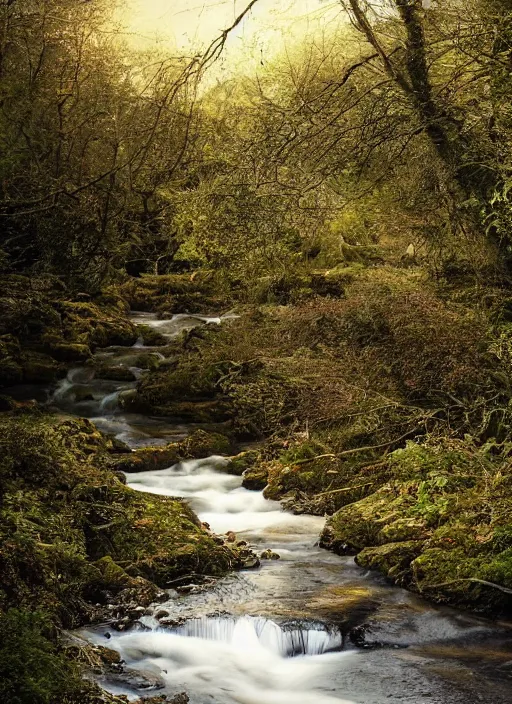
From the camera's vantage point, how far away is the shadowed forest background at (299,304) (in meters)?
5.59

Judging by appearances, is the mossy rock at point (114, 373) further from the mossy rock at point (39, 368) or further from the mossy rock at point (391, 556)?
the mossy rock at point (391, 556)

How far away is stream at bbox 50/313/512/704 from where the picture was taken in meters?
4.82

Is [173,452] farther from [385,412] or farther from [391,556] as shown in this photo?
[391,556]

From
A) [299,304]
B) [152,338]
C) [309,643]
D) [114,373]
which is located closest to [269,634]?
[309,643]

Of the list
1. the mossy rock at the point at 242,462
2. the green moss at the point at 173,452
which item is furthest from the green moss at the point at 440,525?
the green moss at the point at 173,452

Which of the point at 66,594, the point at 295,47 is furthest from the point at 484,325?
the point at 295,47

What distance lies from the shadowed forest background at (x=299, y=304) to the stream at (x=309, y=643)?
0.37 meters

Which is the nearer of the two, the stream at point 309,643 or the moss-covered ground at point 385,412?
the stream at point 309,643

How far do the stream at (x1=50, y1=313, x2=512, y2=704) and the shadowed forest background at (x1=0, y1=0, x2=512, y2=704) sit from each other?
14.7 inches

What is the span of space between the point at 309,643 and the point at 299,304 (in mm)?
8800

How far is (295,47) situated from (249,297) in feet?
22.5

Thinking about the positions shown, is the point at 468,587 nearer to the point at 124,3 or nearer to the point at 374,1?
the point at 374,1

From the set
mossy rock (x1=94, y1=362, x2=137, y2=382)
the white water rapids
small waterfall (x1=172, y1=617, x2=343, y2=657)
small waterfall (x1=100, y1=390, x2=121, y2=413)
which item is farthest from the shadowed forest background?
small waterfall (x1=172, y1=617, x2=343, y2=657)

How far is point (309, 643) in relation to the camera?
5.52 metres
